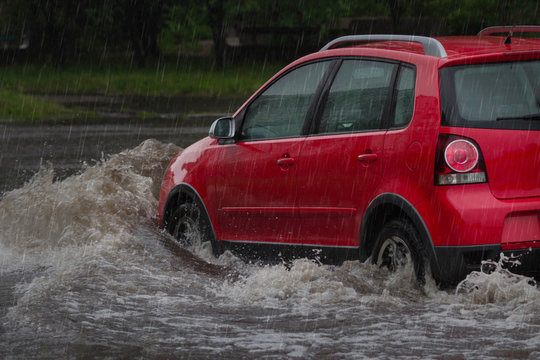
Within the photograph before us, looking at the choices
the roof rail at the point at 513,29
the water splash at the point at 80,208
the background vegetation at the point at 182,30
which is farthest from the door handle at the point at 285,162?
the background vegetation at the point at 182,30

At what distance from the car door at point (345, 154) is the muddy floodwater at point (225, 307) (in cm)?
30

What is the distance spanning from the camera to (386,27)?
51781mm

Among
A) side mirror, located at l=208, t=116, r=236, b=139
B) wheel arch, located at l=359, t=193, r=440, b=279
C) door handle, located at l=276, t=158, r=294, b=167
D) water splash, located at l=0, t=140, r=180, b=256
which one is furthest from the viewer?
water splash, located at l=0, t=140, r=180, b=256

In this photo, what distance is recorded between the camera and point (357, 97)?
6.55 metres

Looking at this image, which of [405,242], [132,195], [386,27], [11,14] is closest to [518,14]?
[386,27]

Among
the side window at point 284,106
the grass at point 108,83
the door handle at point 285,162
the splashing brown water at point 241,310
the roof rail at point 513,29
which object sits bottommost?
the splashing brown water at point 241,310

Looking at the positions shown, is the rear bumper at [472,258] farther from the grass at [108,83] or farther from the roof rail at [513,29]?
the grass at [108,83]

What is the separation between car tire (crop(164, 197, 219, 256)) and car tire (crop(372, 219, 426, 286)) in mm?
2113

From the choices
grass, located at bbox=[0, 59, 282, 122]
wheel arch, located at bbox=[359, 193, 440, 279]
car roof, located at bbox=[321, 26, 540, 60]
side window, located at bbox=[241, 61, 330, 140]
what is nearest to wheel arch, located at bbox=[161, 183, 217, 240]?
side window, located at bbox=[241, 61, 330, 140]

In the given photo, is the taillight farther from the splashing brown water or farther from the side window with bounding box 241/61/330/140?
the side window with bounding box 241/61/330/140

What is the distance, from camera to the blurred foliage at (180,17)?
43812 mm

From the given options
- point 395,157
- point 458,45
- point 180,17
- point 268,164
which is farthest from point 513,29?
point 180,17

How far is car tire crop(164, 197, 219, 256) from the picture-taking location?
8.08 metres

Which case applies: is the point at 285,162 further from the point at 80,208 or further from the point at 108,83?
the point at 108,83
